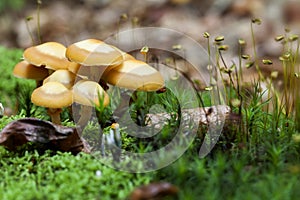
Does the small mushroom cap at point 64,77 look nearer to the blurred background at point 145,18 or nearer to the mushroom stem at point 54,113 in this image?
the mushroom stem at point 54,113

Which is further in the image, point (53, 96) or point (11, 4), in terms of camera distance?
point (11, 4)

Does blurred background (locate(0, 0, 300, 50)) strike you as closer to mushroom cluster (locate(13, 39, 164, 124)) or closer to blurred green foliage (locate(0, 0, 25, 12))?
blurred green foliage (locate(0, 0, 25, 12))

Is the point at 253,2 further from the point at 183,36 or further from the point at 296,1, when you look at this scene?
the point at 183,36

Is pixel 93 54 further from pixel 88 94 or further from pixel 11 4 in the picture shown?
pixel 11 4

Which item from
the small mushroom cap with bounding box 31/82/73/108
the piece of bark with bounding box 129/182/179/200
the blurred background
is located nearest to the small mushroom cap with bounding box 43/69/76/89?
the small mushroom cap with bounding box 31/82/73/108

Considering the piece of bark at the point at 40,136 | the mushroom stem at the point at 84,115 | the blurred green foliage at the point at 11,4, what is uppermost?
the blurred green foliage at the point at 11,4

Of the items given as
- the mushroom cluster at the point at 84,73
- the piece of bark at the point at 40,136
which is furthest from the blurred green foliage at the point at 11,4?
the piece of bark at the point at 40,136

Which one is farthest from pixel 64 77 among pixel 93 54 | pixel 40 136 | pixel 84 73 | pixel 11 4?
pixel 11 4

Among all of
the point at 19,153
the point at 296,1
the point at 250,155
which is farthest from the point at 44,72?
the point at 296,1
